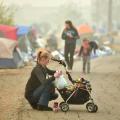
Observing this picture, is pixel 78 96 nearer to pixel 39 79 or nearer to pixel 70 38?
pixel 39 79

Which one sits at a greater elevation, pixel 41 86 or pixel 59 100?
pixel 41 86

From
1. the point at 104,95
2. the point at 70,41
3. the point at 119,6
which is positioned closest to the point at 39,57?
the point at 104,95

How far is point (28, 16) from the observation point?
109m

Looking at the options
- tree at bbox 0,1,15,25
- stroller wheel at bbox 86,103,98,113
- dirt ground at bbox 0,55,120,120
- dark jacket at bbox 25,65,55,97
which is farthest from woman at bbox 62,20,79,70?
stroller wheel at bbox 86,103,98,113

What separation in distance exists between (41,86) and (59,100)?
173 cm

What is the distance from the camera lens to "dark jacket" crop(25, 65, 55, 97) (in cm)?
1339

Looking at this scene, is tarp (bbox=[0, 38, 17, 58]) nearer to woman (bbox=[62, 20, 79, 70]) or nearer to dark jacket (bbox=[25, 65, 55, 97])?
woman (bbox=[62, 20, 79, 70])

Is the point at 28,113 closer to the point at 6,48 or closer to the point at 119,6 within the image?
the point at 6,48

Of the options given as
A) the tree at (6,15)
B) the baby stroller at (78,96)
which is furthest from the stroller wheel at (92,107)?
the tree at (6,15)

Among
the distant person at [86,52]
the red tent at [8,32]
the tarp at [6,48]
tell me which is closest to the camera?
the distant person at [86,52]

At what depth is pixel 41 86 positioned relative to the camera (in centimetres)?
1350

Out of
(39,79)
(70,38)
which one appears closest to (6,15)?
(70,38)

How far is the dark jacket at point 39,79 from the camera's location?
43.9 ft

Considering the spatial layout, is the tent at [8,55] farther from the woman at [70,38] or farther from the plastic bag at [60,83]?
the plastic bag at [60,83]
